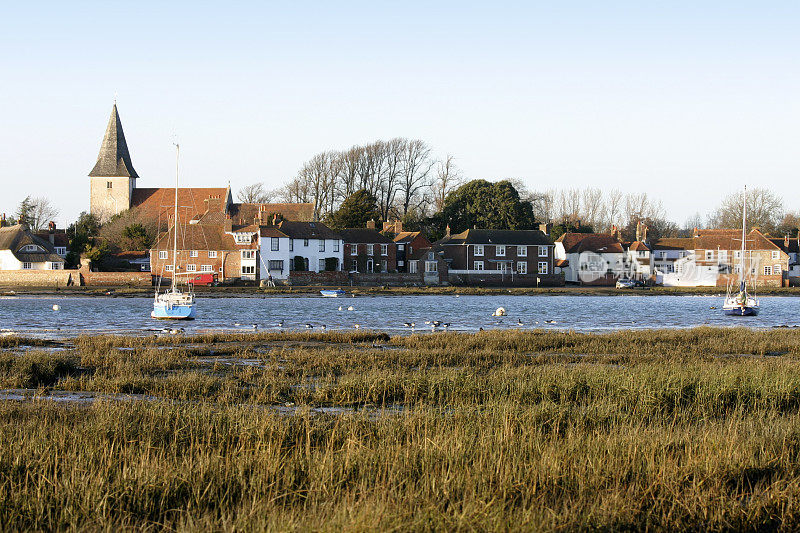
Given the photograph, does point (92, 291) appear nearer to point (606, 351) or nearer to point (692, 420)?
point (606, 351)

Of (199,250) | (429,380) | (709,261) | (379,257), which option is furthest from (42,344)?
(709,261)

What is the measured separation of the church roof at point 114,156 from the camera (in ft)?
365

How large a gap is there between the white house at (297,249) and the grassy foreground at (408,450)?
57.7 meters

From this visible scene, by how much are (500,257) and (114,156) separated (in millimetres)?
59162

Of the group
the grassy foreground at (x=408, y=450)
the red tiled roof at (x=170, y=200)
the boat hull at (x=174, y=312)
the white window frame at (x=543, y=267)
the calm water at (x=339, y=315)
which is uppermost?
the red tiled roof at (x=170, y=200)

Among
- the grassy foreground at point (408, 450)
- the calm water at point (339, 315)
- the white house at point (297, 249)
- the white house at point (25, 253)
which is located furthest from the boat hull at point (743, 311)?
the white house at point (25, 253)

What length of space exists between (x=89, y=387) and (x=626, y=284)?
79955mm

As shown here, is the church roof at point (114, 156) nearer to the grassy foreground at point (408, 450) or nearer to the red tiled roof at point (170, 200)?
the red tiled roof at point (170, 200)

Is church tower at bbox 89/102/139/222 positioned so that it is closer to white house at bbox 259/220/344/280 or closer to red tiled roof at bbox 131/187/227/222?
red tiled roof at bbox 131/187/227/222

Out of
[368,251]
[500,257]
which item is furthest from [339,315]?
[500,257]

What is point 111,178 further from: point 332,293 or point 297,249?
point 332,293

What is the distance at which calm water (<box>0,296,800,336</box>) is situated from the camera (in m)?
36.6

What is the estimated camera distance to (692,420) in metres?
12.8

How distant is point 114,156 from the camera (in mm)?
111812
